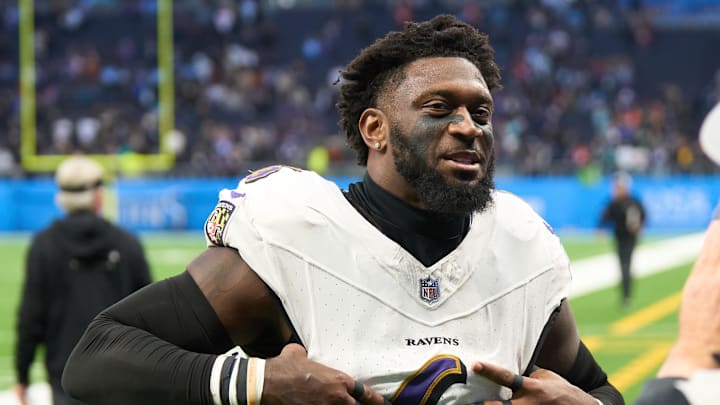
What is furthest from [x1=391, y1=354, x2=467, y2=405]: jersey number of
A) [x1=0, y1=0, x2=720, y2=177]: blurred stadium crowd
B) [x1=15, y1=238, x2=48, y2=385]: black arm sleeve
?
[x1=0, y1=0, x2=720, y2=177]: blurred stadium crowd

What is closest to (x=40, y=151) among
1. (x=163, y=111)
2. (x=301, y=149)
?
(x=163, y=111)

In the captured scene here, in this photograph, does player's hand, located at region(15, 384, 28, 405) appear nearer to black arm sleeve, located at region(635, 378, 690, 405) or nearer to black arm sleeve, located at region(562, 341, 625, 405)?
black arm sleeve, located at region(562, 341, 625, 405)

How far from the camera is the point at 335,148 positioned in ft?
78.5

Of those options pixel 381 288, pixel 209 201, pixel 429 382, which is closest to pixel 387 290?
pixel 381 288

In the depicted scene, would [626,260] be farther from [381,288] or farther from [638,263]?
[381,288]

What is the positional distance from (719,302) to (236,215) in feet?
4.08

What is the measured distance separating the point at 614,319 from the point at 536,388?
8.98 meters

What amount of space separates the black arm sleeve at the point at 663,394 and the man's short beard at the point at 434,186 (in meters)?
0.99

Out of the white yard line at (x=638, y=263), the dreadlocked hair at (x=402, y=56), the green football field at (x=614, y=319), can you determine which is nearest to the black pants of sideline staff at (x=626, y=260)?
the green football field at (x=614, y=319)

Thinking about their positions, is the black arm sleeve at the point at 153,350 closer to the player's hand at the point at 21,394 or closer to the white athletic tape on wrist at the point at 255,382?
the white athletic tape on wrist at the point at 255,382

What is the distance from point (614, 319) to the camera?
36.4ft

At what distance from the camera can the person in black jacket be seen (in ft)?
15.6

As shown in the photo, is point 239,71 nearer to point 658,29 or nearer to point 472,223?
point 658,29

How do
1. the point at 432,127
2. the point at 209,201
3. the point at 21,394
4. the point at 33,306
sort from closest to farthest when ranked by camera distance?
the point at 432,127 → the point at 33,306 → the point at 21,394 → the point at 209,201
